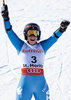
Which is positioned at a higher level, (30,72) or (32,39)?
(32,39)

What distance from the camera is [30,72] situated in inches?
131

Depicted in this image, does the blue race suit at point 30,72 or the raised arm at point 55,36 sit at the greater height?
the raised arm at point 55,36

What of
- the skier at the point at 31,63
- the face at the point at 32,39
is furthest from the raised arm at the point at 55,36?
the face at the point at 32,39

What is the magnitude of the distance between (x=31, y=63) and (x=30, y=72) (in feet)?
0.43

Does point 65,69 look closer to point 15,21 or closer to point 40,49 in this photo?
point 40,49

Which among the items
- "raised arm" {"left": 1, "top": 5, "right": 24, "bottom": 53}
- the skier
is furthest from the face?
"raised arm" {"left": 1, "top": 5, "right": 24, "bottom": 53}

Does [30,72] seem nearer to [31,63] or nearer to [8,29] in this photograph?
[31,63]

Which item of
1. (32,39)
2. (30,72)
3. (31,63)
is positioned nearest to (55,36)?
(32,39)

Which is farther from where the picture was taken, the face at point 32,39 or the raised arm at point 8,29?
the face at point 32,39

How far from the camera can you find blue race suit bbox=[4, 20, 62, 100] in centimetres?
327

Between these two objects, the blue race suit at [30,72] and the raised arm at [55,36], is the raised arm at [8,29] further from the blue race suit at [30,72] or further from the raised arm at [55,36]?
the raised arm at [55,36]

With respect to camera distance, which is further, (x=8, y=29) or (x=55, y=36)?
(x=55, y=36)

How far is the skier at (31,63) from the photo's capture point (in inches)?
129

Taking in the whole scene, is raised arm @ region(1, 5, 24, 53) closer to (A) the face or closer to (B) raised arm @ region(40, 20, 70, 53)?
(A) the face
